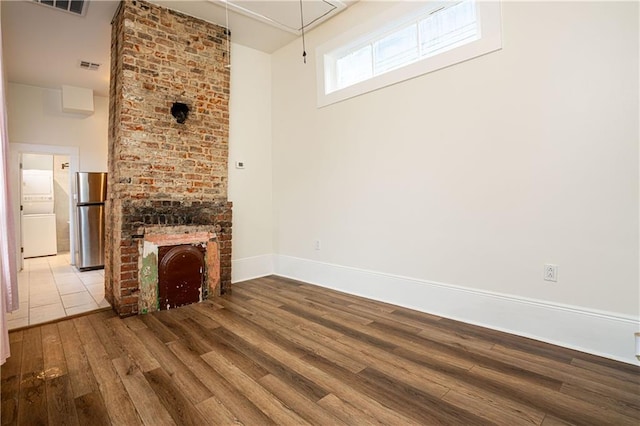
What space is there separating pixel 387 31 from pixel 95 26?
10.7 ft

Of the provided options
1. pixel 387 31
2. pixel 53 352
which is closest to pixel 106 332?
pixel 53 352

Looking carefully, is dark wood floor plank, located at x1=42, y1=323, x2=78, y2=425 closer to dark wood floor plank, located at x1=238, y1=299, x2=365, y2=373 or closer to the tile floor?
the tile floor

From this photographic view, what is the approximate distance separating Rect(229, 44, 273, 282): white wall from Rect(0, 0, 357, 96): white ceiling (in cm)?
32

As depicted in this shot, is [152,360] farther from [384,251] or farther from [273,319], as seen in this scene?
[384,251]

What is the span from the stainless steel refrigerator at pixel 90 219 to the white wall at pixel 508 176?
162 inches

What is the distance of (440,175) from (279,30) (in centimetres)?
265

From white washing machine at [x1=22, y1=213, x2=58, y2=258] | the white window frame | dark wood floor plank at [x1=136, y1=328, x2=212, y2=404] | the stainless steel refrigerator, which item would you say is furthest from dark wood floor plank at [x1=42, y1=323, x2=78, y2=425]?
white washing machine at [x1=22, y1=213, x2=58, y2=258]

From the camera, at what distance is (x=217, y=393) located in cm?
171

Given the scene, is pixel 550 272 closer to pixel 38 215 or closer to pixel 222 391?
pixel 222 391

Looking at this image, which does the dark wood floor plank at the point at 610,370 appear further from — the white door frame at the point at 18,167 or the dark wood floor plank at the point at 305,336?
the white door frame at the point at 18,167

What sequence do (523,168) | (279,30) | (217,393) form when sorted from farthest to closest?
(279,30) < (523,168) < (217,393)

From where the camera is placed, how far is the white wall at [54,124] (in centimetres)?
505

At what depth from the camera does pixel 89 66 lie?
456 centimetres

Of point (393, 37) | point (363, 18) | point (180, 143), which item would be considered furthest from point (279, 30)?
point (180, 143)
